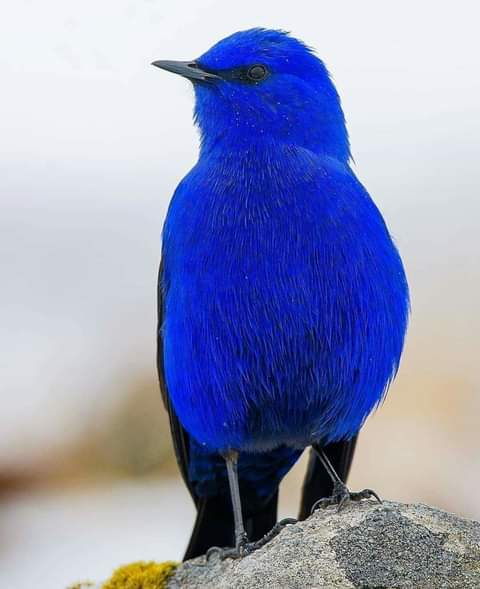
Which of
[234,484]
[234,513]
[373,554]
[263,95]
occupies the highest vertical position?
[263,95]

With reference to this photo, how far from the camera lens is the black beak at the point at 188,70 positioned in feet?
22.3

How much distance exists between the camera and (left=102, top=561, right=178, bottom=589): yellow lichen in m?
6.14

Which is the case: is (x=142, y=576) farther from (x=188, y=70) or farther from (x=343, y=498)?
(x=188, y=70)

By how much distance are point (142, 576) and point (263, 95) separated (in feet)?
6.96

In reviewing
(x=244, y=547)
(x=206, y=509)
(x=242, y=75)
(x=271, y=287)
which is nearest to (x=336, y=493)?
(x=244, y=547)

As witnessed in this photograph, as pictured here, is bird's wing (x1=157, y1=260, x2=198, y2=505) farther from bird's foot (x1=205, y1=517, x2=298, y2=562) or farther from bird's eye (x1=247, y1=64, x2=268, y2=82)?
bird's eye (x1=247, y1=64, x2=268, y2=82)

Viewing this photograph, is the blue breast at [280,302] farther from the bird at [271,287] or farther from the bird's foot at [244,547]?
the bird's foot at [244,547]

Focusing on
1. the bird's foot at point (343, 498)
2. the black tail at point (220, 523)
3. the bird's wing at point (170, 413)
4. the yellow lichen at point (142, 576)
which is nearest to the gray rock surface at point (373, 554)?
the bird's foot at point (343, 498)

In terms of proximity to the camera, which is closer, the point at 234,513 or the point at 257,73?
the point at 234,513

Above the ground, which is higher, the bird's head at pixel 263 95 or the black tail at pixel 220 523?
the bird's head at pixel 263 95

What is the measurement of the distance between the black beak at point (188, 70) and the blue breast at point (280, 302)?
0.42 m

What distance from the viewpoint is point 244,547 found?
6047 millimetres

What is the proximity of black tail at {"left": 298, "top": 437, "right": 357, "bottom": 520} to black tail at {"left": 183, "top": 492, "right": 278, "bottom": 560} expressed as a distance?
24cm

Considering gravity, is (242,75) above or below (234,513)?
above
